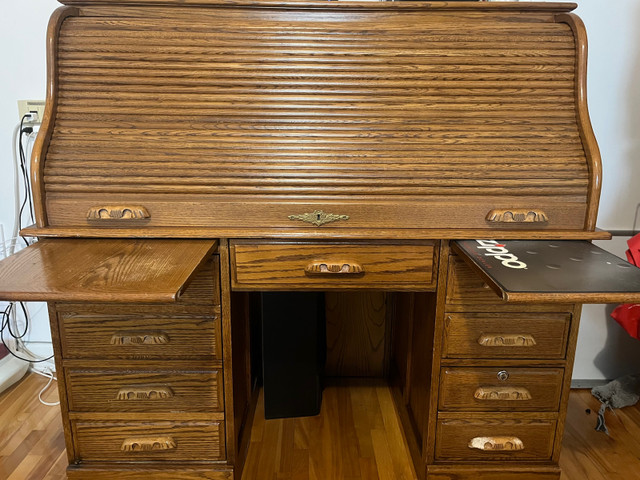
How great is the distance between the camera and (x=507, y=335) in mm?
1404

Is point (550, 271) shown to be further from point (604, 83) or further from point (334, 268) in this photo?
point (604, 83)

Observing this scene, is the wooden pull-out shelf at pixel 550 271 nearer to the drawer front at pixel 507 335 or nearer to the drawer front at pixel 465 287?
the drawer front at pixel 465 287

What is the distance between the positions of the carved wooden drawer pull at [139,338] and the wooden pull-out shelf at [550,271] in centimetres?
84

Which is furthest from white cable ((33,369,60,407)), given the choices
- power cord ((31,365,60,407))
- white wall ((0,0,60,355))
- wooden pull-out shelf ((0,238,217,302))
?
wooden pull-out shelf ((0,238,217,302))

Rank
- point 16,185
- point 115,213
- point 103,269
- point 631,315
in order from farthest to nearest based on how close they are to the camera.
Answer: point 16,185
point 631,315
point 115,213
point 103,269

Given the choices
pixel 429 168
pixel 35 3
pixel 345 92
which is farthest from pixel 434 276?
pixel 35 3

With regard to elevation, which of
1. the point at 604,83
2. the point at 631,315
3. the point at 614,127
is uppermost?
the point at 604,83

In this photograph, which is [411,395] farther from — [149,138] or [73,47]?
[73,47]

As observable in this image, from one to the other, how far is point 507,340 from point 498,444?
33 centimetres

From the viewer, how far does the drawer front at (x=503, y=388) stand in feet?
4.68

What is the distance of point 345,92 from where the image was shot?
1392 mm


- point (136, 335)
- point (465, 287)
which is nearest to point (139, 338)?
point (136, 335)

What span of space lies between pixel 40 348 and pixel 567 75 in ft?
7.37

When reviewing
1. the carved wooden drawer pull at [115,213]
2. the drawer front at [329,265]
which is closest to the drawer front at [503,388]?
the drawer front at [329,265]
